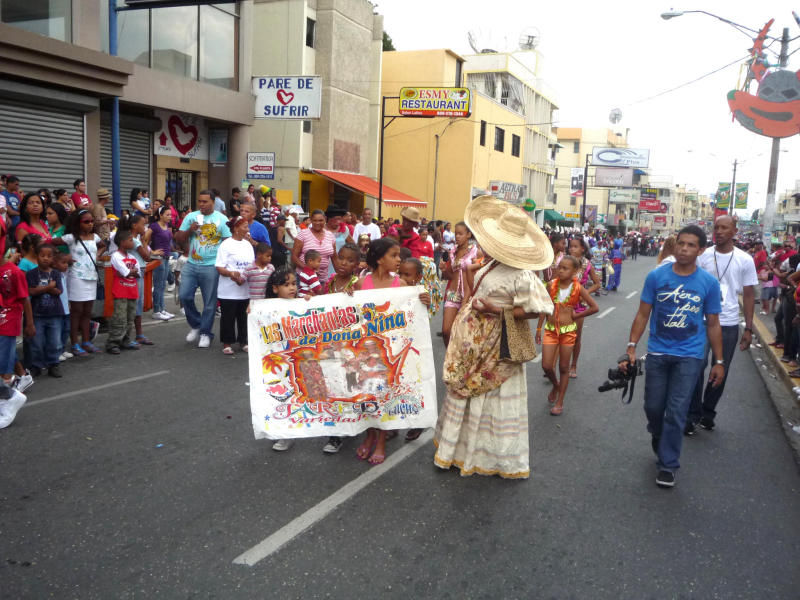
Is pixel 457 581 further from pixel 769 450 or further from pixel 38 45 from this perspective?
pixel 38 45

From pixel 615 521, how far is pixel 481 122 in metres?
34.0

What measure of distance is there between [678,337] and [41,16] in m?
14.1

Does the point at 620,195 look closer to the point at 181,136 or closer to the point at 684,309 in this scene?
the point at 181,136

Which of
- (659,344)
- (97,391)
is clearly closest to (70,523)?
(97,391)

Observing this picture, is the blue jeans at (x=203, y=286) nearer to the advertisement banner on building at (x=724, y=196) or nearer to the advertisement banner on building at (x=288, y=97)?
the advertisement banner on building at (x=288, y=97)

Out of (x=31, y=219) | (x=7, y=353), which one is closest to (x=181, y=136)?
(x=31, y=219)

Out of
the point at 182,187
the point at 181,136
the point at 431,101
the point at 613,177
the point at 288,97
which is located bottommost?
the point at 182,187

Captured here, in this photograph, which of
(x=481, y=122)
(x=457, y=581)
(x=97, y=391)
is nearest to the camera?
(x=457, y=581)

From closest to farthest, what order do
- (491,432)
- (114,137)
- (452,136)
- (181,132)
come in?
(491,432) < (114,137) < (181,132) < (452,136)

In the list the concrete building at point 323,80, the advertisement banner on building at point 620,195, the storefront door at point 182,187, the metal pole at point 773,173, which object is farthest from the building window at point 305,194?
the advertisement banner on building at point 620,195

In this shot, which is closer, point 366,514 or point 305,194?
point 366,514

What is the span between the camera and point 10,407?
525 cm

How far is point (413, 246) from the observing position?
8852 mm

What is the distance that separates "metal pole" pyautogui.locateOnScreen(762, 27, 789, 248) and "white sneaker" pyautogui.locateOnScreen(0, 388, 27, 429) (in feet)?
55.1
